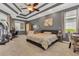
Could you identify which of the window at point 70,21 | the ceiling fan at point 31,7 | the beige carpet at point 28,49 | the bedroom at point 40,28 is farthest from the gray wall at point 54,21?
the beige carpet at point 28,49

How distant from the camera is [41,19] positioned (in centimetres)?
245

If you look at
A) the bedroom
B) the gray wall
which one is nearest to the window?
the bedroom

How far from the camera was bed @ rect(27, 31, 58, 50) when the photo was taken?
2.34 metres

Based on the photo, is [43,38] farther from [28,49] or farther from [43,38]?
[28,49]

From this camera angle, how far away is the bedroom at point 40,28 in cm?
226

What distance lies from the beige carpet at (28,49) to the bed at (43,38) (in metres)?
0.10

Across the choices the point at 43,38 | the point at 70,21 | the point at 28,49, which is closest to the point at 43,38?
the point at 43,38

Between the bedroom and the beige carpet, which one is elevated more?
the bedroom

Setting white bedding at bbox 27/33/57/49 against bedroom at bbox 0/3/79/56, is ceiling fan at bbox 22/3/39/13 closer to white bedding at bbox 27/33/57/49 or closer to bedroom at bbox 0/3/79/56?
bedroom at bbox 0/3/79/56

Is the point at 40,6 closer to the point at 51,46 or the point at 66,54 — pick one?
the point at 51,46

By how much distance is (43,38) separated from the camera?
7.77ft

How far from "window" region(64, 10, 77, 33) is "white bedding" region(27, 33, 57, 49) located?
0.35 m

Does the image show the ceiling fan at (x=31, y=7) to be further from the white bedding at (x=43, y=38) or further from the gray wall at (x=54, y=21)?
the white bedding at (x=43, y=38)

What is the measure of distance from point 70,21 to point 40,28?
695mm
